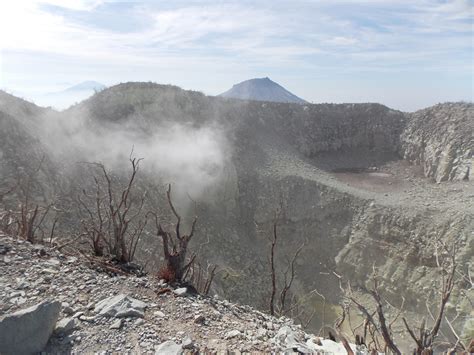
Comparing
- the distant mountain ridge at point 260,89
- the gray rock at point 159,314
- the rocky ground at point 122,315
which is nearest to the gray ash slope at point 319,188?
the rocky ground at point 122,315

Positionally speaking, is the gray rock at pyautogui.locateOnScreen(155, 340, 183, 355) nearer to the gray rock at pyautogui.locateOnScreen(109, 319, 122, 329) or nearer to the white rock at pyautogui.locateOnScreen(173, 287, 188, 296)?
the gray rock at pyautogui.locateOnScreen(109, 319, 122, 329)

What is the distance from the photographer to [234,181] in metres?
14.8

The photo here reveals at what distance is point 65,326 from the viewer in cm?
314

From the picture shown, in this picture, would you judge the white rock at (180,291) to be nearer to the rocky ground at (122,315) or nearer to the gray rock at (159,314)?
the rocky ground at (122,315)

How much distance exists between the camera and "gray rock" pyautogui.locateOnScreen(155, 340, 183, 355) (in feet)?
9.64

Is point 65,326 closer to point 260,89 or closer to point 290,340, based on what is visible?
point 290,340

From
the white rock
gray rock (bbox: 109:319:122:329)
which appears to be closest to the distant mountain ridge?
the white rock

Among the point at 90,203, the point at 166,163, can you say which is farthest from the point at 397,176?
the point at 90,203

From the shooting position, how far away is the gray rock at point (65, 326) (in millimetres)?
3115

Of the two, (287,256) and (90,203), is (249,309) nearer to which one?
(90,203)

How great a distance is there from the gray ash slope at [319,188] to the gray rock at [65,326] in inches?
282

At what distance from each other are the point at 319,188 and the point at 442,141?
267 inches

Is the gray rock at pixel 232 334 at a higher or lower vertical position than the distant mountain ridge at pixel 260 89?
lower

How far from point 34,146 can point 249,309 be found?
9195mm
